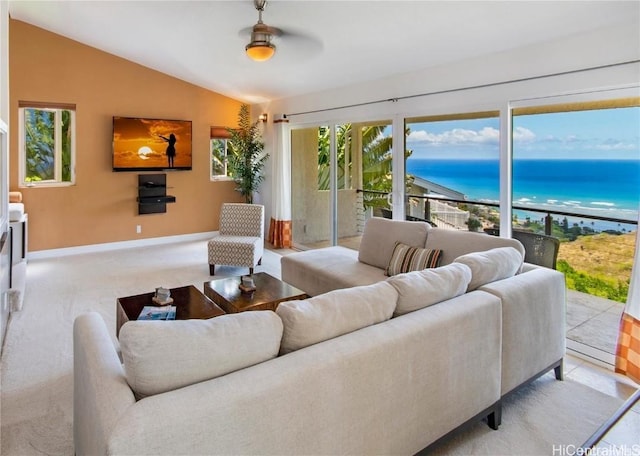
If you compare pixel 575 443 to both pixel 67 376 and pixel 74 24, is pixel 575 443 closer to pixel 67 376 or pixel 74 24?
pixel 67 376

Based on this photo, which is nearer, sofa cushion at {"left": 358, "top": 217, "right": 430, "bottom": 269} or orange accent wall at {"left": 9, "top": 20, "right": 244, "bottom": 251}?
sofa cushion at {"left": 358, "top": 217, "right": 430, "bottom": 269}

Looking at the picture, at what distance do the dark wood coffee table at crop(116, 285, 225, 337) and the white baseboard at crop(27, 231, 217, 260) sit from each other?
3.96 metres

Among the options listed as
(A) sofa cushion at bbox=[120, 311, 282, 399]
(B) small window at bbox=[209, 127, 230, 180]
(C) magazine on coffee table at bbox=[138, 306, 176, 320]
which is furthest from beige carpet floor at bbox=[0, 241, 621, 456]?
(B) small window at bbox=[209, 127, 230, 180]

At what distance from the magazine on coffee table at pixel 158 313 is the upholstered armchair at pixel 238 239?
233cm

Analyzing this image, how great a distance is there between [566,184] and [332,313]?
9.00 ft

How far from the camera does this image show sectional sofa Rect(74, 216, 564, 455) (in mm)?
1273

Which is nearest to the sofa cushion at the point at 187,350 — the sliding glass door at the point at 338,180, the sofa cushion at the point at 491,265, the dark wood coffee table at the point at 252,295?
the sofa cushion at the point at 491,265

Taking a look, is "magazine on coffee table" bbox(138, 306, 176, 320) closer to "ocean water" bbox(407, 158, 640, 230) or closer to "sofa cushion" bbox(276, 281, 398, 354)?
"sofa cushion" bbox(276, 281, 398, 354)

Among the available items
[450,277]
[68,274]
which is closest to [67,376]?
[450,277]

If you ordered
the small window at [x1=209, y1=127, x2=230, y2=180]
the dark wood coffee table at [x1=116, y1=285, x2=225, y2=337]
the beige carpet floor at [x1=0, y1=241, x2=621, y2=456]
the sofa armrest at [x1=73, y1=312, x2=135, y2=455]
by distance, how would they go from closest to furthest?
1. the sofa armrest at [x1=73, y1=312, x2=135, y2=455]
2. the beige carpet floor at [x1=0, y1=241, x2=621, y2=456]
3. the dark wood coffee table at [x1=116, y1=285, x2=225, y2=337]
4. the small window at [x1=209, y1=127, x2=230, y2=180]

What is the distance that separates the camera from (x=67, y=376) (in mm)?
2793

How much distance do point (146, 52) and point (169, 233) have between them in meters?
2.88

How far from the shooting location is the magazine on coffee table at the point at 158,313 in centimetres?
270

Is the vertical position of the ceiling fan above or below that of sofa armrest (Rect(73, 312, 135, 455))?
above
